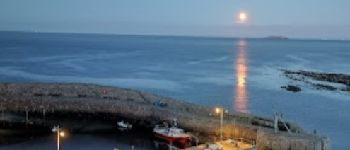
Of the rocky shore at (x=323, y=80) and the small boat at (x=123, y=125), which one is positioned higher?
the rocky shore at (x=323, y=80)

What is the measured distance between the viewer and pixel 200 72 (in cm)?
11075

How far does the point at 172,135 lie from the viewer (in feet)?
128

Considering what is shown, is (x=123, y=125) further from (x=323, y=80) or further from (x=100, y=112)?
(x=323, y=80)

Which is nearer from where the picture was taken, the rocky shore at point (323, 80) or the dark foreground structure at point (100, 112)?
the dark foreground structure at point (100, 112)

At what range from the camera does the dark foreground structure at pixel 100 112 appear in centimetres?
4031

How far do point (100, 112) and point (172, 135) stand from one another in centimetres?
959

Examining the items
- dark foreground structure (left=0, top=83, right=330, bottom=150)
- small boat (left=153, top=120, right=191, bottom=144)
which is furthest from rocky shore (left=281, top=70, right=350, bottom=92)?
small boat (left=153, top=120, right=191, bottom=144)

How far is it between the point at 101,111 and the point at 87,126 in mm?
3257

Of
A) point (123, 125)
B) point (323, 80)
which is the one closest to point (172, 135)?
point (123, 125)

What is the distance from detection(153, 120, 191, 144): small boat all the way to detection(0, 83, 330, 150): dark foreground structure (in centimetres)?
114

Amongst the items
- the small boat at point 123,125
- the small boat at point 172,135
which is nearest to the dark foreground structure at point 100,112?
the small boat at point 123,125

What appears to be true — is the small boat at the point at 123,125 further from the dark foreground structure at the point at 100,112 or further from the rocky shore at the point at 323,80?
the rocky shore at the point at 323,80

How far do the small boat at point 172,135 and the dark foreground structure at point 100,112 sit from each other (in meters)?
1.14

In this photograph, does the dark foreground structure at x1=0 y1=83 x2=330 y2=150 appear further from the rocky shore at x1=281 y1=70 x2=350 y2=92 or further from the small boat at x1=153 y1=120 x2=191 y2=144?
the rocky shore at x1=281 y1=70 x2=350 y2=92
